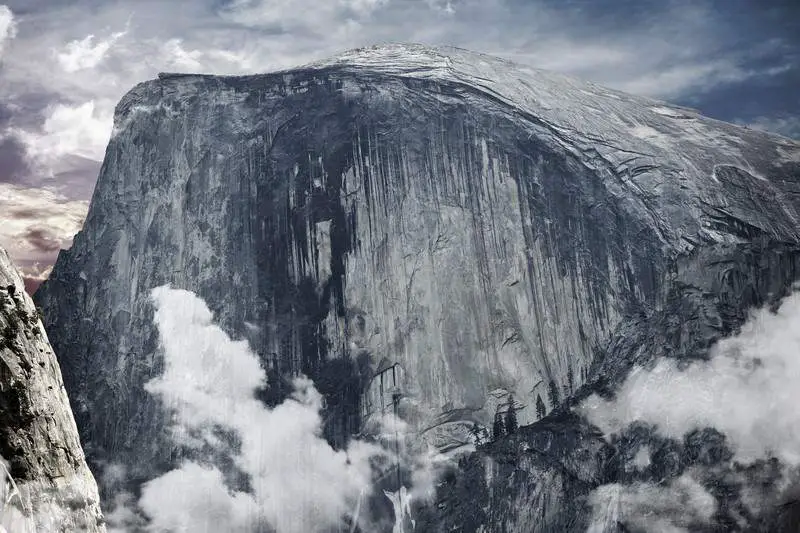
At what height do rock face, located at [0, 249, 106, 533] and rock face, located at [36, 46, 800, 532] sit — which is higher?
rock face, located at [36, 46, 800, 532]

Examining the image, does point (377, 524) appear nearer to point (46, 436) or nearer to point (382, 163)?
point (382, 163)

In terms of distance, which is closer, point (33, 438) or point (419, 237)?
point (33, 438)

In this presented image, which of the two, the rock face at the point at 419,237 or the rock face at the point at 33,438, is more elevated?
the rock face at the point at 419,237

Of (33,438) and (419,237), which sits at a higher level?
(419,237)

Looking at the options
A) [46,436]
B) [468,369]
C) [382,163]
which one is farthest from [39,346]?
[382,163]

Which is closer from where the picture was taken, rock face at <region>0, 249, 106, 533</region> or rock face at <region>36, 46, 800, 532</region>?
rock face at <region>0, 249, 106, 533</region>
